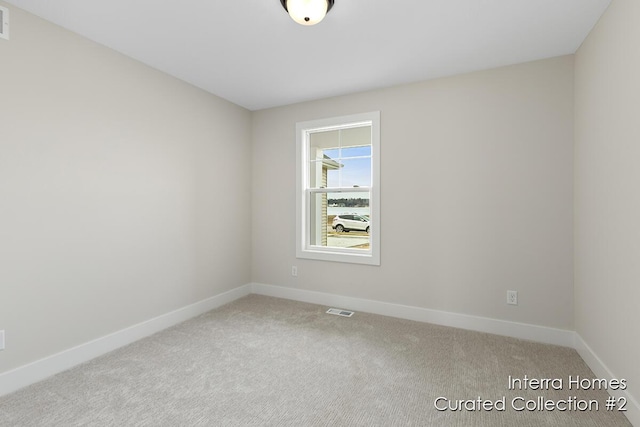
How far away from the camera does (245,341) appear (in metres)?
2.71

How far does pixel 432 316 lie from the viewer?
312 cm

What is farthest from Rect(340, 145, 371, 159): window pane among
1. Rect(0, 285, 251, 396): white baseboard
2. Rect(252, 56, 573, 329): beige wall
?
Rect(0, 285, 251, 396): white baseboard

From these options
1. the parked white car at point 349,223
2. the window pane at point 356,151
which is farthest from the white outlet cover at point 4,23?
the parked white car at point 349,223

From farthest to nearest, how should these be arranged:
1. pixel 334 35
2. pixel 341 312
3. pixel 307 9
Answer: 1. pixel 341 312
2. pixel 334 35
3. pixel 307 9

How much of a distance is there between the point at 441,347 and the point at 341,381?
1.01m

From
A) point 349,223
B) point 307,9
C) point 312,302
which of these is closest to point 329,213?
point 349,223

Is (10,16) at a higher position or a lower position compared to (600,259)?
higher

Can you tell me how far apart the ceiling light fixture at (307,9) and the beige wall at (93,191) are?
169cm

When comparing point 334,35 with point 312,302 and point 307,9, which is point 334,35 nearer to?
point 307,9

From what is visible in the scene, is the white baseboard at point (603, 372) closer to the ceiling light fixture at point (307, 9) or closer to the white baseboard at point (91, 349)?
the ceiling light fixture at point (307, 9)

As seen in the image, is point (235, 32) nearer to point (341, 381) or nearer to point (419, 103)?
point (419, 103)

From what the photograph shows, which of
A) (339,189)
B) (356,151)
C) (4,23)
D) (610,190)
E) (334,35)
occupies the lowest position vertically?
(610,190)

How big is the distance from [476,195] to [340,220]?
156 centimetres

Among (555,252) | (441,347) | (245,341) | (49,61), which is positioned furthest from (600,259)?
(49,61)
